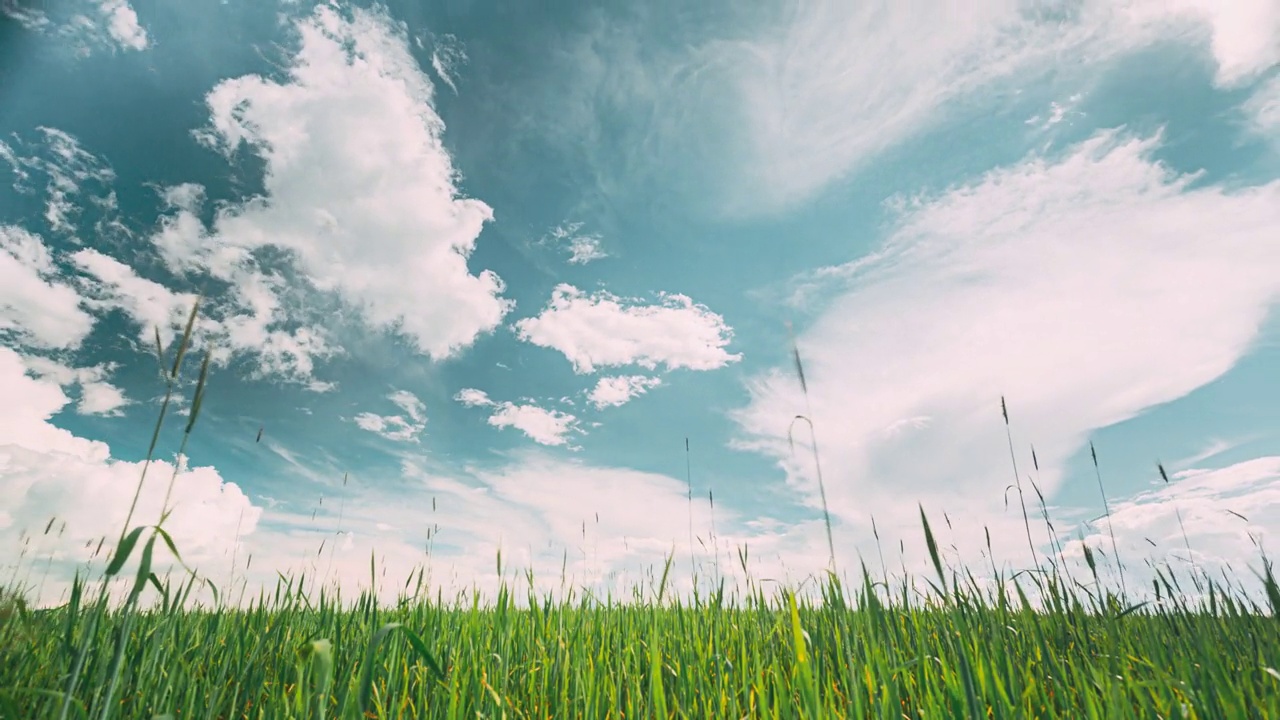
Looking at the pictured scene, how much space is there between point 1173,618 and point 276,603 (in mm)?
5924

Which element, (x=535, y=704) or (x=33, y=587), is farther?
(x=33, y=587)

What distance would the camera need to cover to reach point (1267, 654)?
3535mm

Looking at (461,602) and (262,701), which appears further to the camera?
(461,602)

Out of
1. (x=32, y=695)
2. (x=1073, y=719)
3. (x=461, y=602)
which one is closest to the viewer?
(x=1073, y=719)

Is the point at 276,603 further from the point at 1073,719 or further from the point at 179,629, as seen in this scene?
the point at 1073,719

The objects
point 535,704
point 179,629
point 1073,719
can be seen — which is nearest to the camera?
point 1073,719

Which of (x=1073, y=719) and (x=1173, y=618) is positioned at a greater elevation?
(x=1173, y=618)

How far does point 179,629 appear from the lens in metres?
3.92

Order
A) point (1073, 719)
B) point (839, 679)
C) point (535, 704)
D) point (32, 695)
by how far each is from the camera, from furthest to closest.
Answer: point (839, 679) → point (535, 704) → point (32, 695) → point (1073, 719)

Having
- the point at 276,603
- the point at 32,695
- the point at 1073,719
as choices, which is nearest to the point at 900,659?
the point at 1073,719

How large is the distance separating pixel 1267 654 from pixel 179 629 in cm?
666

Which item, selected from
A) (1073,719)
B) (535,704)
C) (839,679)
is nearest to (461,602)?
(535,704)

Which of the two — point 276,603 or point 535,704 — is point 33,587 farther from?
point 535,704

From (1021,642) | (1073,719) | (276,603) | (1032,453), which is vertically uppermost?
Result: (1032,453)
